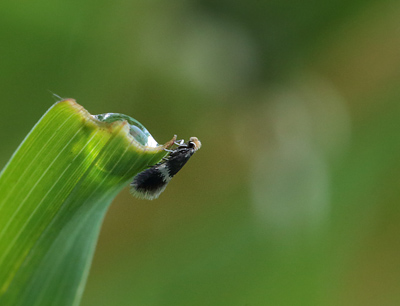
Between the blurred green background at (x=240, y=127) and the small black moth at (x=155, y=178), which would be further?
the blurred green background at (x=240, y=127)

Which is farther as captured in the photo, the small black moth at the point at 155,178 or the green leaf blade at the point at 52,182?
the small black moth at the point at 155,178

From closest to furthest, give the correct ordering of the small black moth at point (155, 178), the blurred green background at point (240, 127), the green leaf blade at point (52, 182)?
1. the green leaf blade at point (52, 182)
2. the small black moth at point (155, 178)
3. the blurred green background at point (240, 127)

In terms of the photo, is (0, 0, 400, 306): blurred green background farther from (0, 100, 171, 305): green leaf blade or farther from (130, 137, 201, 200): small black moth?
(0, 100, 171, 305): green leaf blade

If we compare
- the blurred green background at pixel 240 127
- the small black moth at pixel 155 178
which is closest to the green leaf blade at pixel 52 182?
the small black moth at pixel 155 178

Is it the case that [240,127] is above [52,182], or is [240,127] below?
above

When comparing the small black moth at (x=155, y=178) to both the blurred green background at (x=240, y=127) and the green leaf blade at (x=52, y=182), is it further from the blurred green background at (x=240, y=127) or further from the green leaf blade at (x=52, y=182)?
the blurred green background at (x=240, y=127)

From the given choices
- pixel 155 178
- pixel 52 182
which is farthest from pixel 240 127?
pixel 52 182

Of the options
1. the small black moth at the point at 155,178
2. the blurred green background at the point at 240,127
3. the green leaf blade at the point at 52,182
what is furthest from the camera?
the blurred green background at the point at 240,127

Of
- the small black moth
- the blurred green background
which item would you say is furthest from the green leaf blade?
the blurred green background

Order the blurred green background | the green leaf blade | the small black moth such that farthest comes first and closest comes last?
the blurred green background
the small black moth
the green leaf blade

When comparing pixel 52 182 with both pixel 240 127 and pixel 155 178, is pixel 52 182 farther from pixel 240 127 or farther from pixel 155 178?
pixel 240 127
